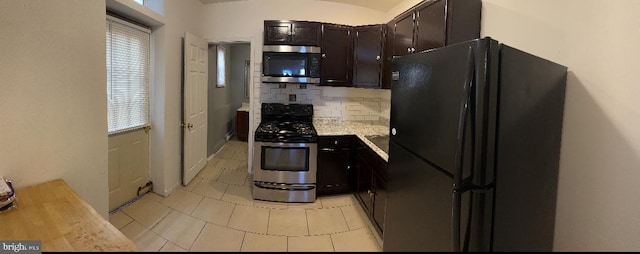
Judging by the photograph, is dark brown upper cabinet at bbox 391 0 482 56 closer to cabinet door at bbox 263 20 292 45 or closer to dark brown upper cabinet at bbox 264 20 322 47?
dark brown upper cabinet at bbox 264 20 322 47

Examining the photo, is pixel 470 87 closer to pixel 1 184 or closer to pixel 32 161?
pixel 1 184

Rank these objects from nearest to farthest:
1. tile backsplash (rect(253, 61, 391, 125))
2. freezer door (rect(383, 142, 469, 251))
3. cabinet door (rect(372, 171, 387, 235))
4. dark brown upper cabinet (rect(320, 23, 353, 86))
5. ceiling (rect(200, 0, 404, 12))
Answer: freezer door (rect(383, 142, 469, 251)) < cabinet door (rect(372, 171, 387, 235)) < dark brown upper cabinet (rect(320, 23, 353, 86)) < ceiling (rect(200, 0, 404, 12)) < tile backsplash (rect(253, 61, 391, 125))

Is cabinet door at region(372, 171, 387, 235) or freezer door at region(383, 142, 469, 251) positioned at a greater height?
freezer door at region(383, 142, 469, 251)

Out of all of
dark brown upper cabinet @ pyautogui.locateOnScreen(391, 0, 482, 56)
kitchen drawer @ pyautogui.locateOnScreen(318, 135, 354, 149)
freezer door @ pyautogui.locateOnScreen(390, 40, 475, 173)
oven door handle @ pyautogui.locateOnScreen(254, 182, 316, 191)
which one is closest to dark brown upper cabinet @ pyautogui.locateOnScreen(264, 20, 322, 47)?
kitchen drawer @ pyautogui.locateOnScreen(318, 135, 354, 149)

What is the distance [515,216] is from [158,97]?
3165 mm

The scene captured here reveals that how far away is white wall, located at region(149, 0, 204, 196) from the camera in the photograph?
287 centimetres

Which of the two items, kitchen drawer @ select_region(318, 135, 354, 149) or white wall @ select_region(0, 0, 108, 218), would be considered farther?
kitchen drawer @ select_region(318, 135, 354, 149)

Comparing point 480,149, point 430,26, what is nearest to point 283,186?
point 430,26

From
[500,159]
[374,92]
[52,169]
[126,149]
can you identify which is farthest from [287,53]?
[500,159]

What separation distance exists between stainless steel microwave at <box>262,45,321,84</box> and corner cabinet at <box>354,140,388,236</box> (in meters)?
1.04

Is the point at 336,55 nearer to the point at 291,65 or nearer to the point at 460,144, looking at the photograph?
the point at 291,65

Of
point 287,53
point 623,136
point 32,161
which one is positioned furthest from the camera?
point 287,53

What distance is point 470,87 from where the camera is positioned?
74 cm

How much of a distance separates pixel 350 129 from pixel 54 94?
253 cm
